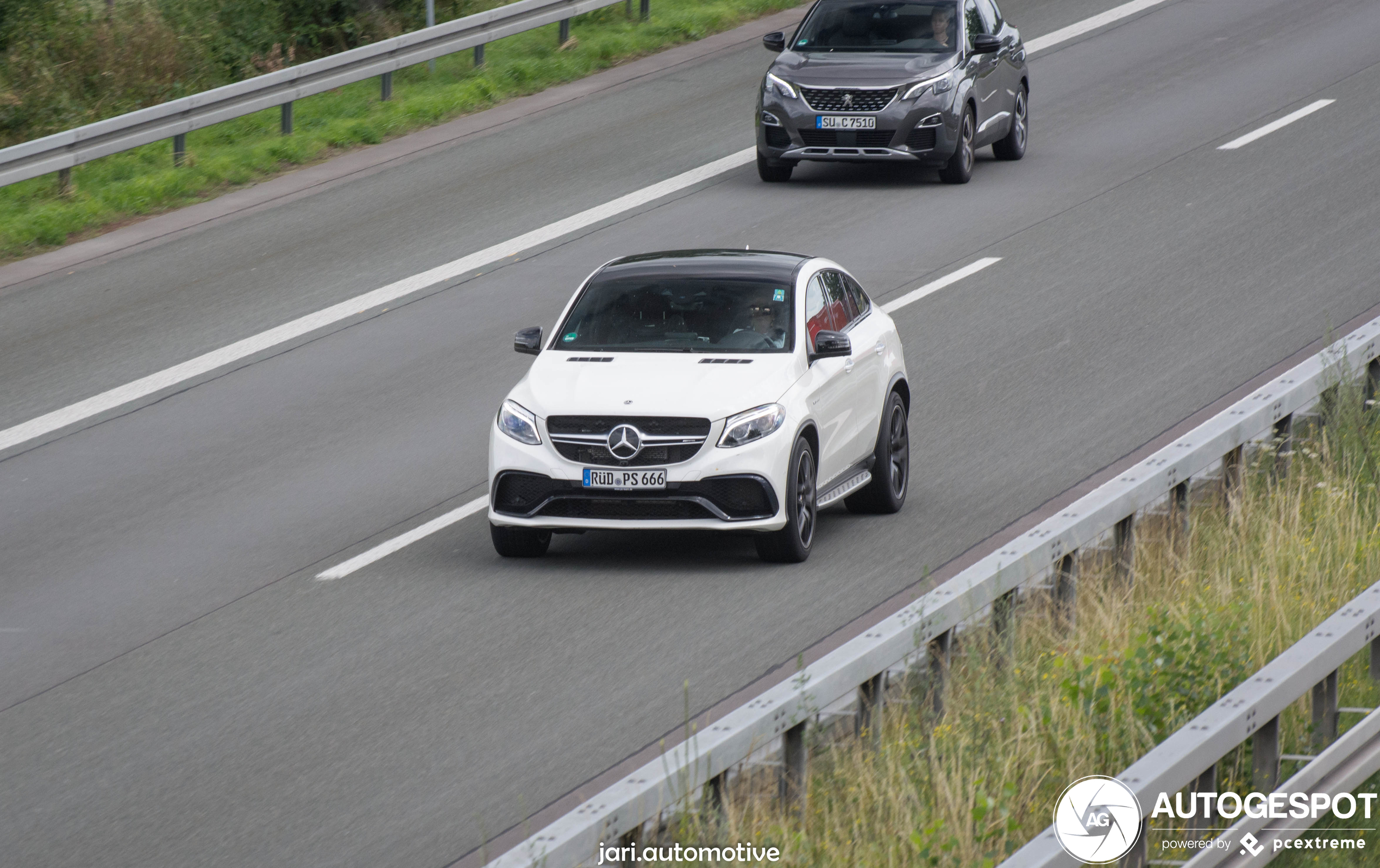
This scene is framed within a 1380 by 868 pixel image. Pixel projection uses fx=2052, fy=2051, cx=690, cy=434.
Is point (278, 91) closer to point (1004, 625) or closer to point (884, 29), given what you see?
point (884, 29)

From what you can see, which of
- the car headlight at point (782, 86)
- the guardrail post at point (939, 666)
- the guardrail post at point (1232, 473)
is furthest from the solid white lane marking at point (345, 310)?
the guardrail post at point (939, 666)

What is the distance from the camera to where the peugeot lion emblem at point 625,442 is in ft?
35.8

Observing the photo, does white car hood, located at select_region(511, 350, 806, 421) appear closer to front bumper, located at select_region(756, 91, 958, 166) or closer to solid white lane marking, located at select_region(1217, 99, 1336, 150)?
front bumper, located at select_region(756, 91, 958, 166)

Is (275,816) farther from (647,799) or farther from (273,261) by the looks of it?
(273,261)

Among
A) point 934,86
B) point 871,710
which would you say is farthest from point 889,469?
point 934,86

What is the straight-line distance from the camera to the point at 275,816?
301 inches

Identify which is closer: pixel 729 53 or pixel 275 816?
pixel 275 816

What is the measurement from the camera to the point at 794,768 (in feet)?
21.2

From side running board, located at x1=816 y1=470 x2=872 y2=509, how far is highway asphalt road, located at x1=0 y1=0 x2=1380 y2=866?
0.90ft

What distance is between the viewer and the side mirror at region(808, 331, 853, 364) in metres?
11.6

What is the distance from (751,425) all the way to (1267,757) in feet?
16.6

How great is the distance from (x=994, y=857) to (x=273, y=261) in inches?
553

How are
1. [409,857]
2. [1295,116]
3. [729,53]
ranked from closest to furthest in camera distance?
[409,857] < [1295,116] < [729,53]

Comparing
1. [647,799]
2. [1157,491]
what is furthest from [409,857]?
[1157,491]
